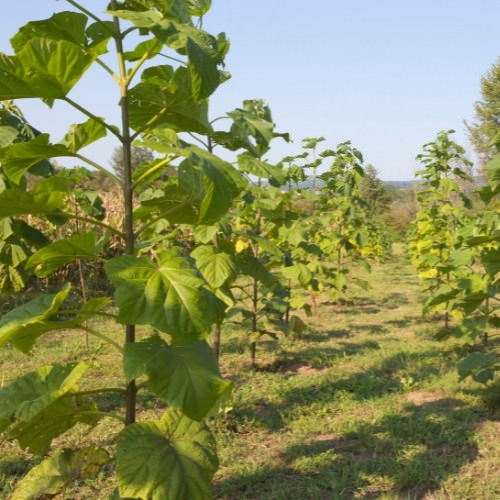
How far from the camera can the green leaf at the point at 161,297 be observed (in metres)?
1.43

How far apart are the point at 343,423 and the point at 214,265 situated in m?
1.87

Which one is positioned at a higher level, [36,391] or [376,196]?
[376,196]

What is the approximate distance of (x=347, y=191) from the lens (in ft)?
29.2

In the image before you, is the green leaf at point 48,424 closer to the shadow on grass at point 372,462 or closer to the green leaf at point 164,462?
the green leaf at point 164,462

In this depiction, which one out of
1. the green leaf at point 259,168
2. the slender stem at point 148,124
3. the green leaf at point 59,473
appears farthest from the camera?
the green leaf at point 259,168

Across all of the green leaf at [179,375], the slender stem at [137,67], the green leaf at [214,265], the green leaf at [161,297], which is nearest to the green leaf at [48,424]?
the green leaf at [179,375]

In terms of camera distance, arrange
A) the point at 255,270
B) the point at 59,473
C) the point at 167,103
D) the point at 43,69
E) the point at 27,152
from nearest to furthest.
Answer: the point at 43,69
the point at 27,152
the point at 167,103
the point at 59,473
the point at 255,270

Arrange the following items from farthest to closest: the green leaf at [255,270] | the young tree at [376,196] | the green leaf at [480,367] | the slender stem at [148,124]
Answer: the young tree at [376,196]
the green leaf at [480,367]
the green leaf at [255,270]
the slender stem at [148,124]

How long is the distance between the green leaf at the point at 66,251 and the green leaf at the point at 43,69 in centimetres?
43

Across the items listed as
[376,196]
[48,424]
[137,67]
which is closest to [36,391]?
[48,424]

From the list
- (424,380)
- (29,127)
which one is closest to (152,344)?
(29,127)

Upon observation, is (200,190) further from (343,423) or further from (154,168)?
(343,423)

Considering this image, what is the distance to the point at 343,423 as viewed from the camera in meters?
4.07

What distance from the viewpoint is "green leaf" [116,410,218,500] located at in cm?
158
